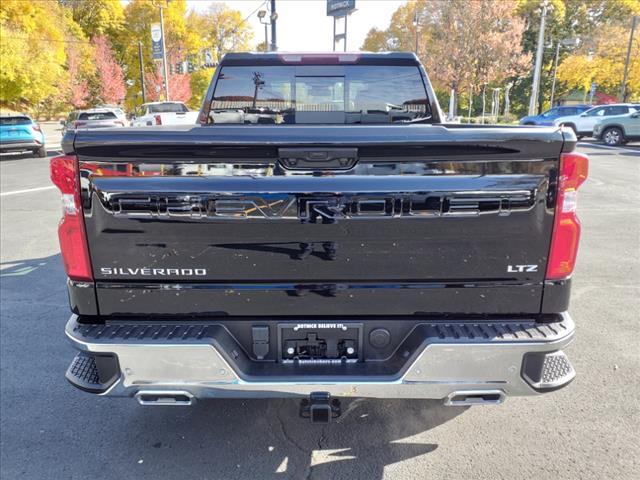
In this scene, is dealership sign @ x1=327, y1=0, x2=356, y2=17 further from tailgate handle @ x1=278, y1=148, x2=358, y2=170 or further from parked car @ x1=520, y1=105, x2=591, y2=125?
tailgate handle @ x1=278, y1=148, x2=358, y2=170

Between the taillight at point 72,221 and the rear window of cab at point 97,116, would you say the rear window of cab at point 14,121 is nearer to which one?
the rear window of cab at point 97,116

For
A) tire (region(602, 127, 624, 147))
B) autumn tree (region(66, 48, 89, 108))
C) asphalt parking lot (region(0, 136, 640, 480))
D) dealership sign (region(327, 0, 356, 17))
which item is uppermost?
dealership sign (region(327, 0, 356, 17))

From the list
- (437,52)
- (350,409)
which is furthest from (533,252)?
(437,52)

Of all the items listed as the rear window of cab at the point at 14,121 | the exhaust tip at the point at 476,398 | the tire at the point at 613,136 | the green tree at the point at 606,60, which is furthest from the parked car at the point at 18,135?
the green tree at the point at 606,60

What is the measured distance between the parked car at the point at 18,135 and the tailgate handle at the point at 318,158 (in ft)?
66.1

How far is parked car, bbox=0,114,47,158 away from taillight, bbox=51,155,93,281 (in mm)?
19562

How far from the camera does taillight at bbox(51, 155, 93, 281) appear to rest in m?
2.11

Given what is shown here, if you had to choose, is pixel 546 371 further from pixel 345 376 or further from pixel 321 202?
pixel 321 202

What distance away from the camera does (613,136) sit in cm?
2212

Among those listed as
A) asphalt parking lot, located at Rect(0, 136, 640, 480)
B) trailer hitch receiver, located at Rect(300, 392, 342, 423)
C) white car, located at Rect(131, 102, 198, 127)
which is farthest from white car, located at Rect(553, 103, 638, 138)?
trailer hitch receiver, located at Rect(300, 392, 342, 423)

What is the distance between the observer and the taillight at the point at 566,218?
209 centimetres

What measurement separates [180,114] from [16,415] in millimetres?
20278

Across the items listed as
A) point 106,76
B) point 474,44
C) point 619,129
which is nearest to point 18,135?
point 619,129

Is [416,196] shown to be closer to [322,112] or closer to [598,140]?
[322,112]
